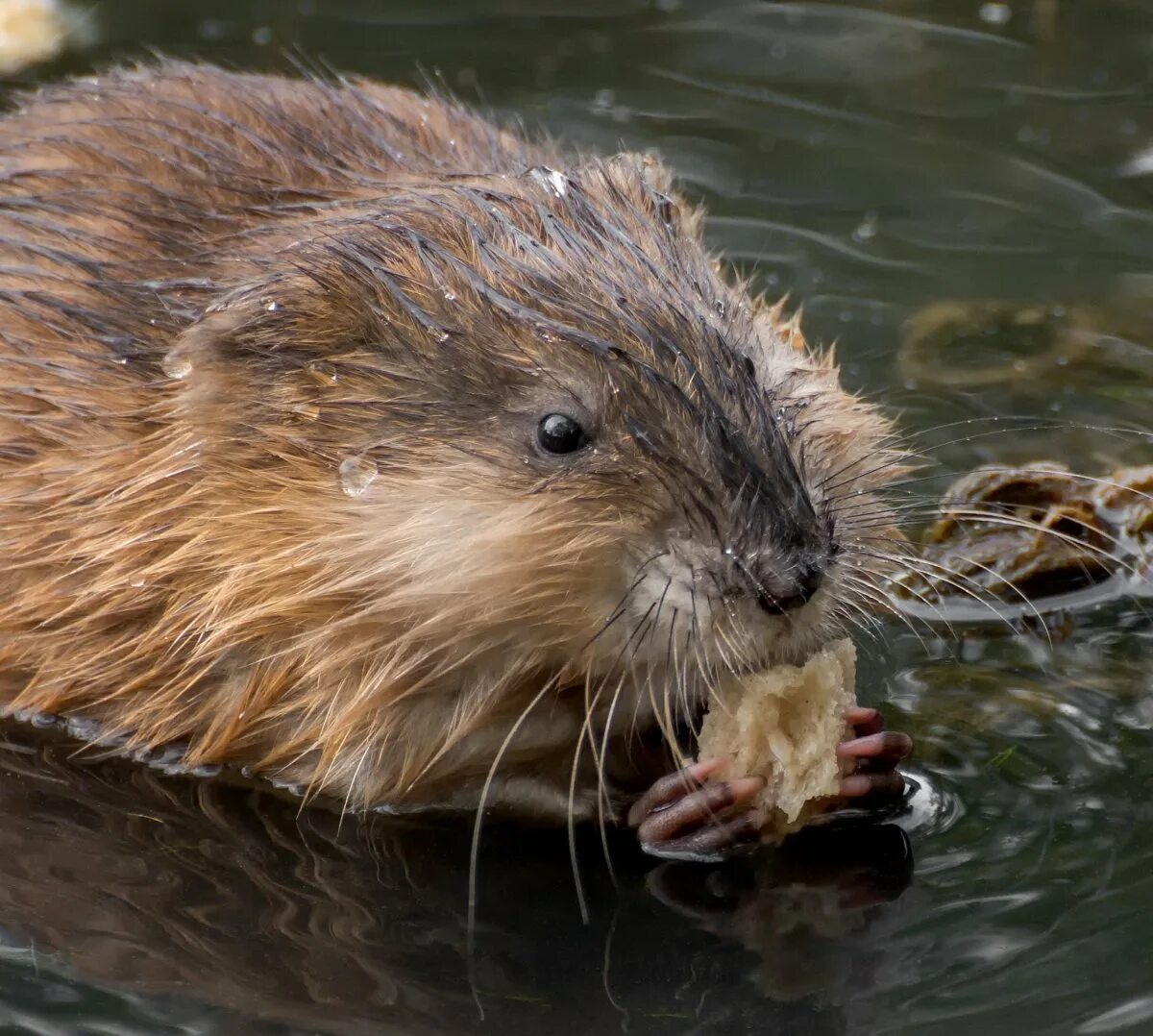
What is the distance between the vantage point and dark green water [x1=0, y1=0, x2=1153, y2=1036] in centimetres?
322

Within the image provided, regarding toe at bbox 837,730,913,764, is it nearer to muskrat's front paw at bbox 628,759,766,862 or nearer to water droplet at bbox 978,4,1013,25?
muskrat's front paw at bbox 628,759,766,862

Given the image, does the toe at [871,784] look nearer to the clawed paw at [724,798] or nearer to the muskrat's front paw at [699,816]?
the clawed paw at [724,798]

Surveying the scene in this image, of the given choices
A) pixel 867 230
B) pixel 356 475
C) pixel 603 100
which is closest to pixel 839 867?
pixel 356 475

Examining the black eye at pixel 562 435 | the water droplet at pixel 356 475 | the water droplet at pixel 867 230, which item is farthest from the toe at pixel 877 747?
the water droplet at pixel 867 230

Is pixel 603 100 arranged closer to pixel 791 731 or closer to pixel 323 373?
pixel 323 373

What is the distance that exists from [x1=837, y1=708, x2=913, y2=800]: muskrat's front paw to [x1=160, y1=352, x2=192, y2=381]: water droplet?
1300 mm

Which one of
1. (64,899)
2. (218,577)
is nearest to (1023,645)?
(218,577)

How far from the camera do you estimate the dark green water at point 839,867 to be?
3.22m

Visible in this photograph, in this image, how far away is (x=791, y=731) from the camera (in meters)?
3.53

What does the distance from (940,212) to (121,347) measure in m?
2.92

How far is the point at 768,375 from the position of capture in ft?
11.9

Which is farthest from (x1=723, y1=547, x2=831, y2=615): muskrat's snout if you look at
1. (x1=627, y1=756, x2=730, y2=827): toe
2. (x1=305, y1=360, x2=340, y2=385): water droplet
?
(x1=305, y1=360, x2=340, y2=385): water droplet

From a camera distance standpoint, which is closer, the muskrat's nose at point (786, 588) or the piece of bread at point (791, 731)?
the muskrat's nose at point (786, 588)

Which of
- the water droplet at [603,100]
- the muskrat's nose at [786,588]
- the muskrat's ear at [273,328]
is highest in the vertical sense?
the water droplet at [603,100]
